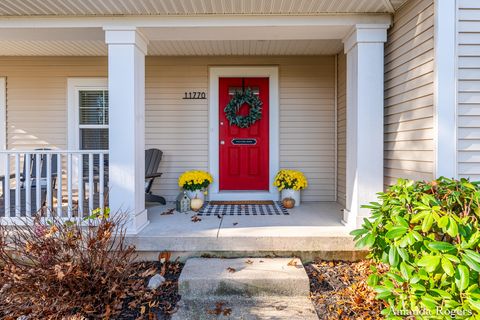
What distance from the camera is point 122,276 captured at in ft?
8.11

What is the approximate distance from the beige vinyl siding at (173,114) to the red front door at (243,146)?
10.1 inches

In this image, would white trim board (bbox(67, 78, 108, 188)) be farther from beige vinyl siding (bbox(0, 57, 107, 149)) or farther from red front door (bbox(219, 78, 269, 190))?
red front door (bbox(219, 78, 269, 190))

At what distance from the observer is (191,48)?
4.55 metres

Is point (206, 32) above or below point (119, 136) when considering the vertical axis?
above

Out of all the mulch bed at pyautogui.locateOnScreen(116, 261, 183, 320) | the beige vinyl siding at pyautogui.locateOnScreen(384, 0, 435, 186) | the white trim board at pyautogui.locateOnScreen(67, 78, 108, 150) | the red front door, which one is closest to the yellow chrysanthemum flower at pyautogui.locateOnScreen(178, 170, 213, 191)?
the red front door

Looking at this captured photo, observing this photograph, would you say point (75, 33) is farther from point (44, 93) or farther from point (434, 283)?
point (434, 283)

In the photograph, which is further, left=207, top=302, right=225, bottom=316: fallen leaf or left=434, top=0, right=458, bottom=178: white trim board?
left=434, top=0, right=458, bottom=178: white trim board

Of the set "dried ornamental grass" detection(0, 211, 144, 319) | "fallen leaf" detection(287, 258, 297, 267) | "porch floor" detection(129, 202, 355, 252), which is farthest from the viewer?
"porch floor" detection(129, 202, 355, 252)

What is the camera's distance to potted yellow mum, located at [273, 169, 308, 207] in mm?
4590

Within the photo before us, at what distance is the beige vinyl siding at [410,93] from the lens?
271 cm

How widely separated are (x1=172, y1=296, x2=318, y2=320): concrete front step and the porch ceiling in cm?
257

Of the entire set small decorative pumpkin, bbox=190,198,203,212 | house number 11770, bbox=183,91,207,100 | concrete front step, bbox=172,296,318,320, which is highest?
house number 11770, bbox=183,91,207,100

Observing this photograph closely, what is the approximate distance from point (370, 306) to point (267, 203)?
2416mm

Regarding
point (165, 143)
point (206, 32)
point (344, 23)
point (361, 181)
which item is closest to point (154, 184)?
point (165, 143)
